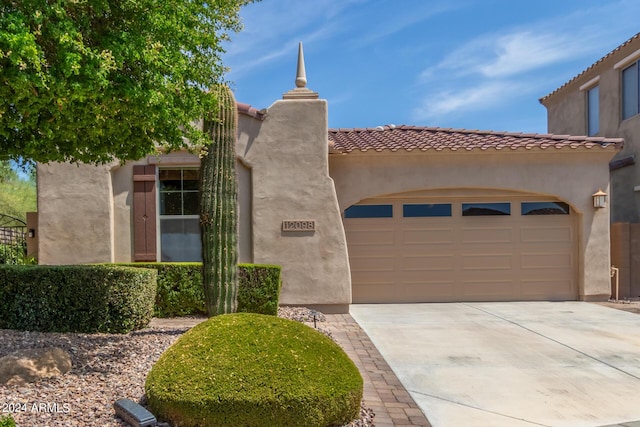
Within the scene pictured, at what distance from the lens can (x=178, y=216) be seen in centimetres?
994

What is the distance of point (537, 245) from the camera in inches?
436

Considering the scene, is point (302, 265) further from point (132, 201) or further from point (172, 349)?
point (172, 349)

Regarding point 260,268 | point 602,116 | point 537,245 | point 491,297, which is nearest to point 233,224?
point 260,268

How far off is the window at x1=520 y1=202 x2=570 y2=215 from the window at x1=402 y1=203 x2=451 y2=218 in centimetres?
191

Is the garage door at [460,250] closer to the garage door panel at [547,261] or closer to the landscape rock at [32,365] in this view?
the garage door panel at [547,261]

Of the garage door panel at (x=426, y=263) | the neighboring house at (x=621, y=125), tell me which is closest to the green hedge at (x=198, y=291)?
the garage door panel at (x=426, y=263)

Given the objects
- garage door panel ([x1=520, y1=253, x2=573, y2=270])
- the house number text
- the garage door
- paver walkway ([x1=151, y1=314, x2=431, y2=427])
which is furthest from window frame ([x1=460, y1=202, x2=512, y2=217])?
paver walkway ([x1=151, y1=314, x2=431, y2=427])

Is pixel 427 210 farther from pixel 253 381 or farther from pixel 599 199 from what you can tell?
pixel 253 381

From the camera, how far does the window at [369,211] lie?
11.0m

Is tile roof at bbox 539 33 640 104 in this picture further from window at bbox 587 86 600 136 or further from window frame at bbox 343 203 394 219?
window frame at bbox 343 203 394 219

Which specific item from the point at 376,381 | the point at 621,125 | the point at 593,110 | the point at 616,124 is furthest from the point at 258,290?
the point at 593,110

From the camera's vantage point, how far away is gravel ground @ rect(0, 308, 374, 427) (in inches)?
152

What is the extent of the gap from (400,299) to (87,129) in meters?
8.03

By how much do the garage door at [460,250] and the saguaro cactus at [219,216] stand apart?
15.4 feet
